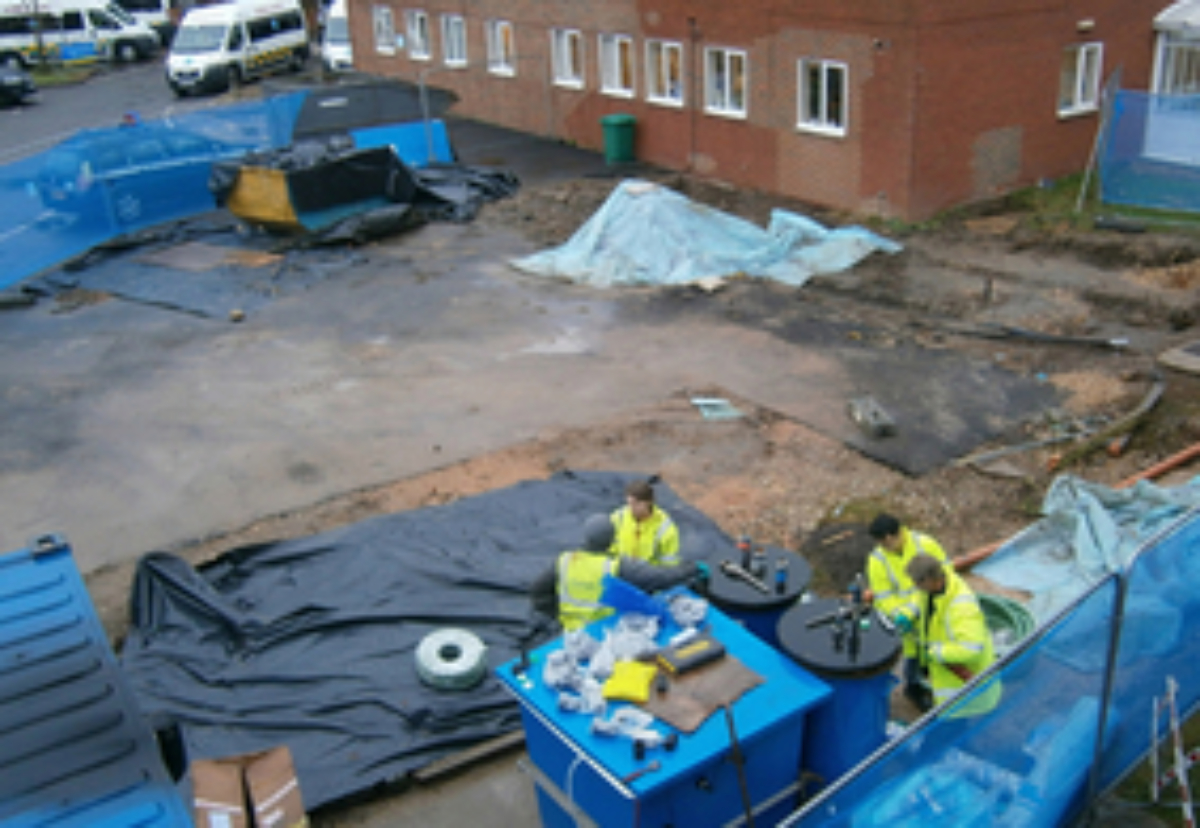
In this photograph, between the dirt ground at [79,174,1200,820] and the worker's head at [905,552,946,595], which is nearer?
the worker's head at [905,552,946,595]

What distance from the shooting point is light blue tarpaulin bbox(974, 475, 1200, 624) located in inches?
314

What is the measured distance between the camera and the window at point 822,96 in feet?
59.7

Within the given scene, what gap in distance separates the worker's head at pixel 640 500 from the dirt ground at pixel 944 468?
2.33 metres

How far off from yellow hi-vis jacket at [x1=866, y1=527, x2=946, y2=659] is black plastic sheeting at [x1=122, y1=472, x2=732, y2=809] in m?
0.99

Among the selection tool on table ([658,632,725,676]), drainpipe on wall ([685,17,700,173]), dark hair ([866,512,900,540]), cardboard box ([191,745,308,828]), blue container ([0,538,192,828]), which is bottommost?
cardboard box ([191,745,308,828])

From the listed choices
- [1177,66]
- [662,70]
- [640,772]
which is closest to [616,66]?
[662,70]

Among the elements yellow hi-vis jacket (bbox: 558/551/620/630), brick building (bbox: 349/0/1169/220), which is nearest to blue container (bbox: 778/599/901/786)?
yellow hi-vis jacket (bbox: 558/551/620/630)

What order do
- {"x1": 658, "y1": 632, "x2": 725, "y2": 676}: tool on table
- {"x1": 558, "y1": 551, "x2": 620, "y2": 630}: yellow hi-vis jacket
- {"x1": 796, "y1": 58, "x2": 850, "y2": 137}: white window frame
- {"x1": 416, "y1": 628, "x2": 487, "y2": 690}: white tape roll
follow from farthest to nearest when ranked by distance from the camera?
{"x1": 796, "y1": 58, "x2": 850, "y2": 137}: white window frame < {"x1": 416, "y1": 628, "x2": 487, "y2": 690}: white tape roll < {"x1": 558, "y1": 551, "x2": 620, "y2": 630}: yellow hi-vis jacket < {"x1": 658, "y1": 632, "x2": 725, "y2": 676}: tool on table

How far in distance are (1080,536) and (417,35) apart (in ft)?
87.5

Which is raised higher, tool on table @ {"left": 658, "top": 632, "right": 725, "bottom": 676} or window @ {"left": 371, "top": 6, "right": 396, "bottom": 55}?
window @ {"left": 371, "top": 6, "right": 396, "bottom": 55}

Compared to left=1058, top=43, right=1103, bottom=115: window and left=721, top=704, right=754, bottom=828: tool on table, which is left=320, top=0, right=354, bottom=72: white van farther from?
left=721, top=704, right=754, bottom=828: tool on table

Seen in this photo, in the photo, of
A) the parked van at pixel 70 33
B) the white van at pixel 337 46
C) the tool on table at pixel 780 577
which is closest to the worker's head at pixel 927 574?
the tool on table at pixel 780 577

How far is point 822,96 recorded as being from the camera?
18.5 meters

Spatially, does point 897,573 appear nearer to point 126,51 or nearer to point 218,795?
point 218,795
